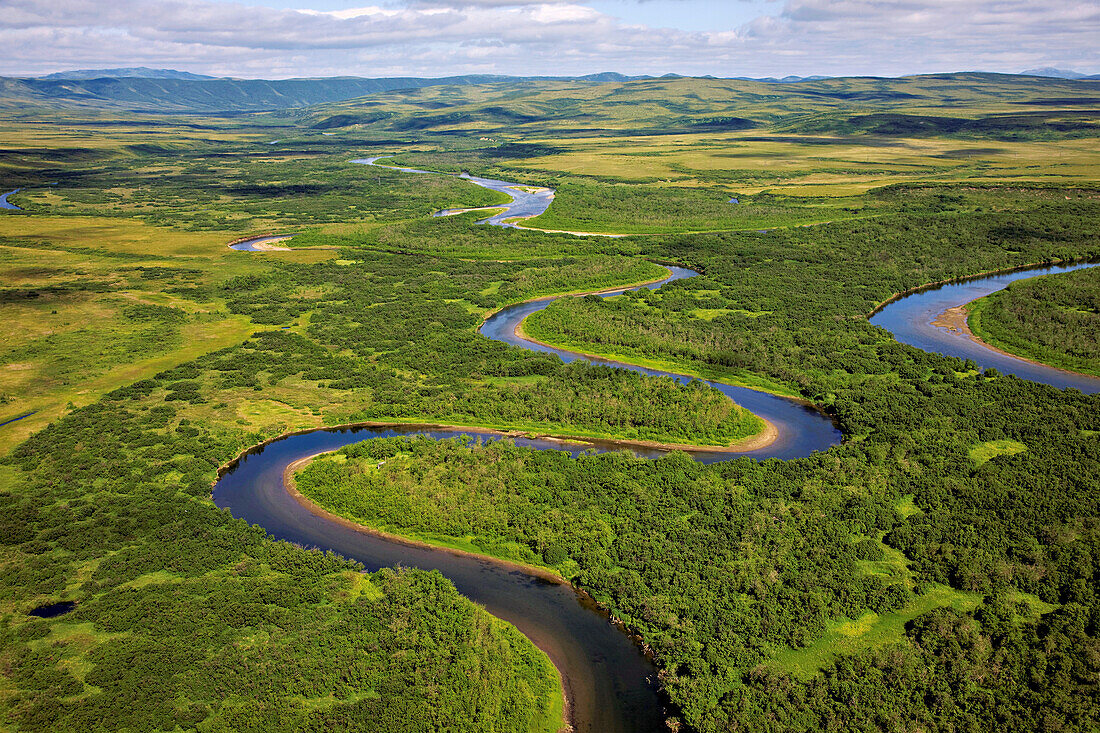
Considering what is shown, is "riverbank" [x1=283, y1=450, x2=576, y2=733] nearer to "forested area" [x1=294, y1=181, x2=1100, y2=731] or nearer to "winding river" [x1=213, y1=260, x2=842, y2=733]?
"winding river" [x1=213, y1=260, x2=842, y2=733]

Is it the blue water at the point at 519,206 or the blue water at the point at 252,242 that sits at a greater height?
the blue water at the point at 519,206

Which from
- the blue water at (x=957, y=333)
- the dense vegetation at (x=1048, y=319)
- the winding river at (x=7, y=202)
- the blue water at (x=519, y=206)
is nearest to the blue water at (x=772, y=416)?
the blue water at (x=957, y=333)

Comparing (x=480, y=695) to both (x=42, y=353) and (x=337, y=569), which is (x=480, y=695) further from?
(x=42, y=353)

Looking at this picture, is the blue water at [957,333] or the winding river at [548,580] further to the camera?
the blue water at [957,333]

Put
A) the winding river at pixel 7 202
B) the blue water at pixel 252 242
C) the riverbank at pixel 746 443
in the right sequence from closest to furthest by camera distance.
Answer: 1. the riverbank at pixel 746 443
2. the blue water at pixel 252 242
3. the winding river at pixel 7 202

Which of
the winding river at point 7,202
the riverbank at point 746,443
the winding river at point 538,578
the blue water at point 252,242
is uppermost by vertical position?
the winding river at point 7,202

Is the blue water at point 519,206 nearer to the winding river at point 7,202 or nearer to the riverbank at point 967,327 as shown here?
the riverbank at point 967,327
